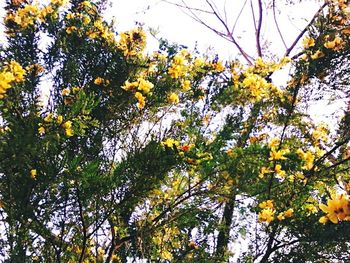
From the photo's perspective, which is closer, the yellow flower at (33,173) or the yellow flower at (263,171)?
the yellow flower at (33,173)

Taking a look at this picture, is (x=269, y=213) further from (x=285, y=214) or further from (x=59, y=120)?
(x=59, y=120)

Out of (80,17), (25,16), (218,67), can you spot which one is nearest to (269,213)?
(218,67)

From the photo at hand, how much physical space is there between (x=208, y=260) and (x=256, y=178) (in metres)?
1.04

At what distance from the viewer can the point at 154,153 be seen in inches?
112

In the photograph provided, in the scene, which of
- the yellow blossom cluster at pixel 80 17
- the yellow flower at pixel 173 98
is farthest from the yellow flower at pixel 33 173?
the yellow blossom cluster at pixel 80 17

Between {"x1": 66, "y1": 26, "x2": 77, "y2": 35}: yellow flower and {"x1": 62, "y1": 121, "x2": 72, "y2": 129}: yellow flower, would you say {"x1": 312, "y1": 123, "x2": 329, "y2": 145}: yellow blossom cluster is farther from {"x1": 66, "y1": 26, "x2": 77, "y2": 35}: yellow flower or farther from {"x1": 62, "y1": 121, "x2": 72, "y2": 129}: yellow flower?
{"x1": 62, "y1": 121, "x2": 72, "y2": 129}: yellow flower

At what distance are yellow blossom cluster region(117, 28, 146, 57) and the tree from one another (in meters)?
0.01

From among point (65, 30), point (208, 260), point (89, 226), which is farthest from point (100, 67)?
point (208, 260)

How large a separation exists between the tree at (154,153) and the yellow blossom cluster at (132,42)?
0.01 m

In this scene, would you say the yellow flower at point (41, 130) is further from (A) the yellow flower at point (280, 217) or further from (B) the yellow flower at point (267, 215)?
(A) the yellow flower at point (280, 217)

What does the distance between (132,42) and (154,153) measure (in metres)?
1.61

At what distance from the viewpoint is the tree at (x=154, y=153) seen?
2990 mm

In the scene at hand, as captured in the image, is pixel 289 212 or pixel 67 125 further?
pixel 289 212

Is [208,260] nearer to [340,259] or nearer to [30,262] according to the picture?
[340,259]
